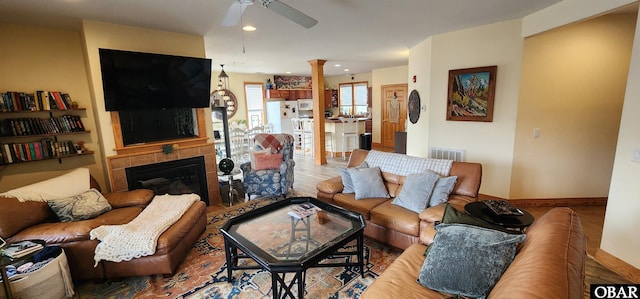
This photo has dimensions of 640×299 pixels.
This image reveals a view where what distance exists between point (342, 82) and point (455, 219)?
8415mm

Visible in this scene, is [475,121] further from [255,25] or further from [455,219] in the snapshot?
[255,25]

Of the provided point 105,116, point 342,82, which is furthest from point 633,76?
point 342,82

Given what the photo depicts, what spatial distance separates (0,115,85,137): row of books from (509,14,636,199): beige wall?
18.4 ft

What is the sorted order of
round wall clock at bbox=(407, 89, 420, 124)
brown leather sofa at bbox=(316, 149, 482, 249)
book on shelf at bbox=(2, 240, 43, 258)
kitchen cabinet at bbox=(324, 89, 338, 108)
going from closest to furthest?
book on shelf at bbox=(2, 240, 43, 258) → brown leather sofa at bbox=(316, 149, 482, 249) → round wall clock at bbox=(407, 89, 420, 124) → kitchen cabinet at bbox=(324, 89, 338, 108)

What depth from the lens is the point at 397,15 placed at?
10.2 feet

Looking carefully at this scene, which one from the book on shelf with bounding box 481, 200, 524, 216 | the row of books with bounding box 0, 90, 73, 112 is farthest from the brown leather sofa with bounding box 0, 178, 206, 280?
the book on shelf with bounding box 481, 200, 524, 216

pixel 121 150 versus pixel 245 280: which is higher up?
pixel 121 150

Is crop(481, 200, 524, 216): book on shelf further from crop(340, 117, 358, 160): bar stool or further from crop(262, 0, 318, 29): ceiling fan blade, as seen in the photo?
crop(340, 117, 358, 160): bar stool

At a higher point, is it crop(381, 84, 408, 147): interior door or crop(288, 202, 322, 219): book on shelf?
crop(381, 84, 408, 147): interior door

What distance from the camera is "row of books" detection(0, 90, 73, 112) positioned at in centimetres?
290

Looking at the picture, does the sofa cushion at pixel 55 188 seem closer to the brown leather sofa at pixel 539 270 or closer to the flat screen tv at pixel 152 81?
the flat screen tv at pixel 152 81

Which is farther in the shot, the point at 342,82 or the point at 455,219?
the point at 342,82

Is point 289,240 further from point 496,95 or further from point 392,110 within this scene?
point 392,110

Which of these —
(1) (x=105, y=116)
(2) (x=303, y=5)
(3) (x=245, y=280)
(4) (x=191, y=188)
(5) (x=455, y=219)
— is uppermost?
(2) (x=303, y=5)
